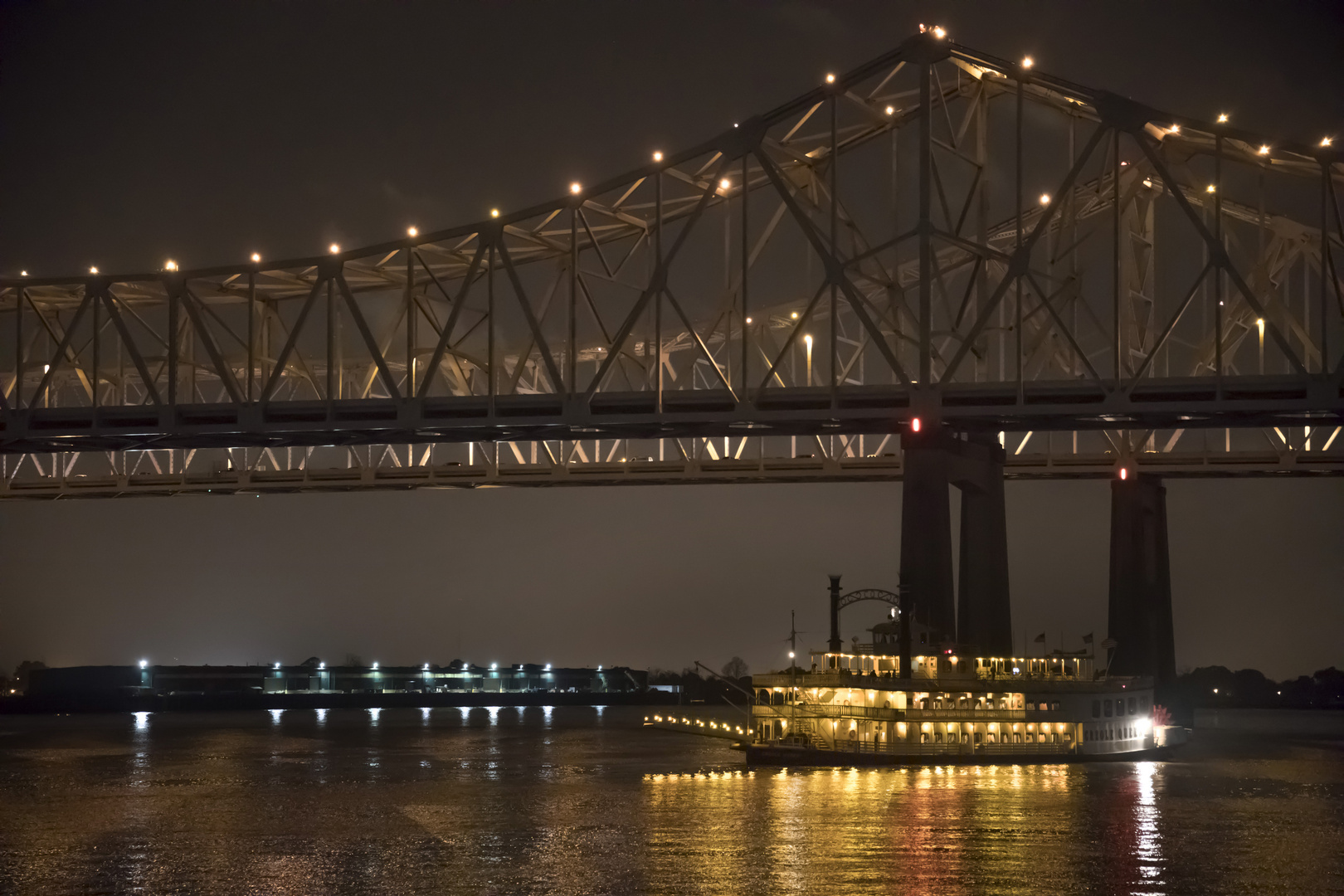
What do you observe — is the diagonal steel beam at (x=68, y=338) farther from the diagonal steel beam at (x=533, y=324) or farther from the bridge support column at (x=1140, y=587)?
the bridge support column at (x=1140, y=587)

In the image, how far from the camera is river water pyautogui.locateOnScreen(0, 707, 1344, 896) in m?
48.8

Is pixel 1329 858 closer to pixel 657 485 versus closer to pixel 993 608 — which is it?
pixel 993 608

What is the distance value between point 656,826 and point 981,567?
29.6 meters

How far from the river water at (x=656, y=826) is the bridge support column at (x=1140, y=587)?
33.8 ft

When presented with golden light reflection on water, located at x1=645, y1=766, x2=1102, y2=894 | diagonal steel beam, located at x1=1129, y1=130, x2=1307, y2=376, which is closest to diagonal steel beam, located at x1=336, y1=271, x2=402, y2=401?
golden light reflection on water, located at x1=645, y1=766, x2=1102, y2=894

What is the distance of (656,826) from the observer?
59.4 meters

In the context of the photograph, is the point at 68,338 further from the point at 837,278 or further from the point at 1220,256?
the point at 1220,256

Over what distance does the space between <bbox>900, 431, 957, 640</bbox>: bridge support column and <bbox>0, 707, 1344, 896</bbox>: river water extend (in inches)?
274

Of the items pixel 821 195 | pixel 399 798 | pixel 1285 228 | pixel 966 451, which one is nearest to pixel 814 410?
pixel 966 451

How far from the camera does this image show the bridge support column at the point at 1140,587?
10462 cm

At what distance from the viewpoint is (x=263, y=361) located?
4274 inches

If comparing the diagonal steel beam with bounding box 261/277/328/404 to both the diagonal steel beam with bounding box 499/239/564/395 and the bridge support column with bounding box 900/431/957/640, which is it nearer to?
the diagonal steel beam with bounding box 499/239/564/395

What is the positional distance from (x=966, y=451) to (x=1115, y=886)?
39.3m

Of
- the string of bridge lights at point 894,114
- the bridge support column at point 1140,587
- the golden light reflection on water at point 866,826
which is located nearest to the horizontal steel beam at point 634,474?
the bridge support column at point 1140,587
